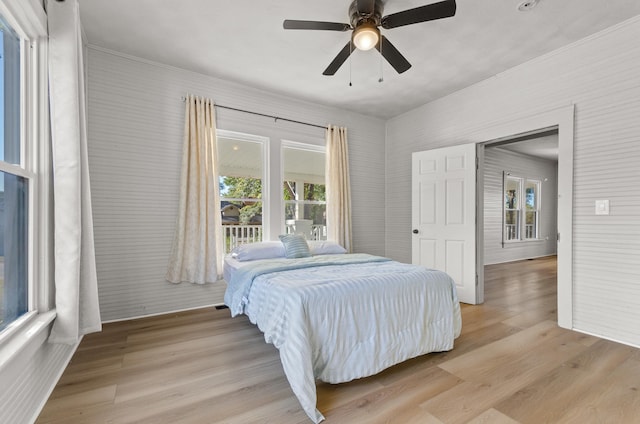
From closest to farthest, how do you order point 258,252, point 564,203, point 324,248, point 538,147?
1. point 564,203
2. point 258,252
3. point 324,248
4. point 538,147

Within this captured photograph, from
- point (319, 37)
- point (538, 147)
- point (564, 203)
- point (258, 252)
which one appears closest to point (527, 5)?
point (319, 37)

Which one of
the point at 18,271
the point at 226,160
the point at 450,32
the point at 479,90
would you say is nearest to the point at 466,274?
the point at 479,90

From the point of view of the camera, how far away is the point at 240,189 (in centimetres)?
401

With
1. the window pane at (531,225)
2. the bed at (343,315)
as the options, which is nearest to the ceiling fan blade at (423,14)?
the bed at (343,315)

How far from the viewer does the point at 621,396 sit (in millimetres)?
1834

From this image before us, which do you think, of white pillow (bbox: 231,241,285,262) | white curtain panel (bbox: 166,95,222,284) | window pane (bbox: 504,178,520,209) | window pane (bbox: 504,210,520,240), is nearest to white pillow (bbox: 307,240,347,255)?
white pillow (bbox: 231,241,285,262)

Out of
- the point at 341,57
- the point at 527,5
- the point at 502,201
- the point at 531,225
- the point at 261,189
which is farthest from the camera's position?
the point at 531,225

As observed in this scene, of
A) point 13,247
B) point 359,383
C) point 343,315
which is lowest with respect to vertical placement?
point 359,383

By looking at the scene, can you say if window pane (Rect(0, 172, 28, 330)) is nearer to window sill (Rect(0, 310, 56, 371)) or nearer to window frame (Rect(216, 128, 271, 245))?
window sill (Rect(0, 310, 56, 371))

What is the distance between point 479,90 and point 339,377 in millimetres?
3815

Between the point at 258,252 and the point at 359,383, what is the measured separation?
187 centimetres

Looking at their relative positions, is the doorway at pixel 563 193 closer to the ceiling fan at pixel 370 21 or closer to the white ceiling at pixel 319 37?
the white ceiling at pixel 319 37

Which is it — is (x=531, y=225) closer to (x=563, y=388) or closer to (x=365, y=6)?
(x=563, y=388)

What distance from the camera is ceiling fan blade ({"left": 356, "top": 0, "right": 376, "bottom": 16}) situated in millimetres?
2150
